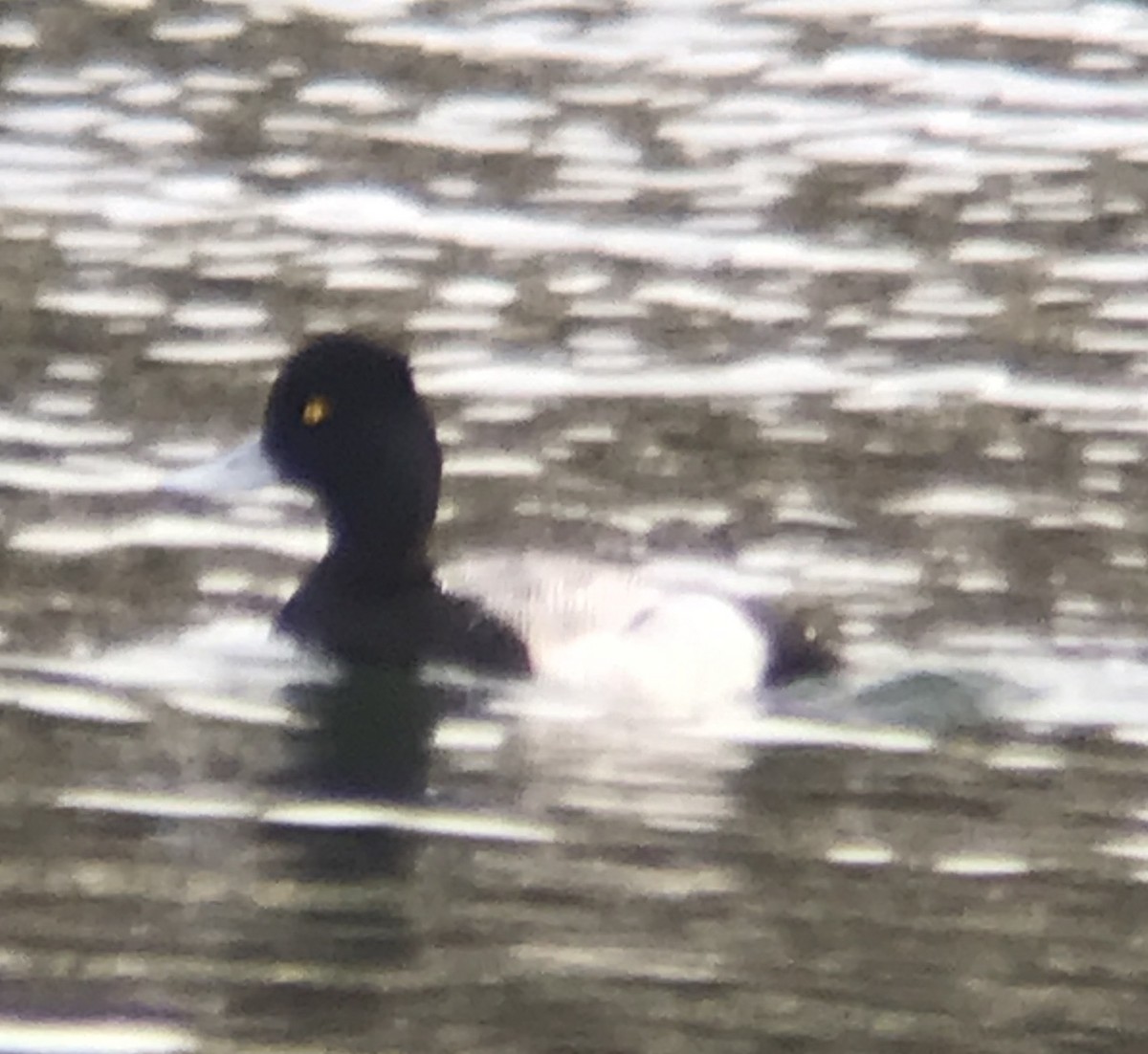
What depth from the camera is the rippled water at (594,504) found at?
9195mm

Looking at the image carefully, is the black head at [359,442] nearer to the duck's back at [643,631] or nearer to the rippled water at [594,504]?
the duck's back at [643,631]

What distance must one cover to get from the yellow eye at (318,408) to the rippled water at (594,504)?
0.64 m

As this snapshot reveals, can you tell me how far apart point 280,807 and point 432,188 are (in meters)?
8.16

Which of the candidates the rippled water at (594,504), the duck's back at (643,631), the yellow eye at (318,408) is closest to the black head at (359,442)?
the yellow eye at (318,408)

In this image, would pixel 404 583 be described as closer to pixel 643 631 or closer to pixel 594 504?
Result: pixel 643 631

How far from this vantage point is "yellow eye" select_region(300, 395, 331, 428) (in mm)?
11961

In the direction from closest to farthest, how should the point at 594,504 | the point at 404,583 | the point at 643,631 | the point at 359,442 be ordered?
the point at 643,631, the point at 404,583, the point at 359,442, the point at 594,504

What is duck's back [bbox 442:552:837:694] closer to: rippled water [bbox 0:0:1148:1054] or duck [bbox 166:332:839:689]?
duck [bbox 166:332:839:689]

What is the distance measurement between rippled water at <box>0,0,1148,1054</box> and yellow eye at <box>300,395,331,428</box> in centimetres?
64

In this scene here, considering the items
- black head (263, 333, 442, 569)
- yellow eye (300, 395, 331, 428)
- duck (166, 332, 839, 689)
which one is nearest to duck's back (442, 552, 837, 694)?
duck (166, 332, 839, 689)

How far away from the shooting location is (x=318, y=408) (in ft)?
39.3

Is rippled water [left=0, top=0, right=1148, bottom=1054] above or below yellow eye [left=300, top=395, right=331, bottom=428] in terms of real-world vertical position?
below

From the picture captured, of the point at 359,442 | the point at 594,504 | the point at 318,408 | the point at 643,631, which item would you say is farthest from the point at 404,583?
the point at 594,504

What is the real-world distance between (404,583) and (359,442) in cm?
42
